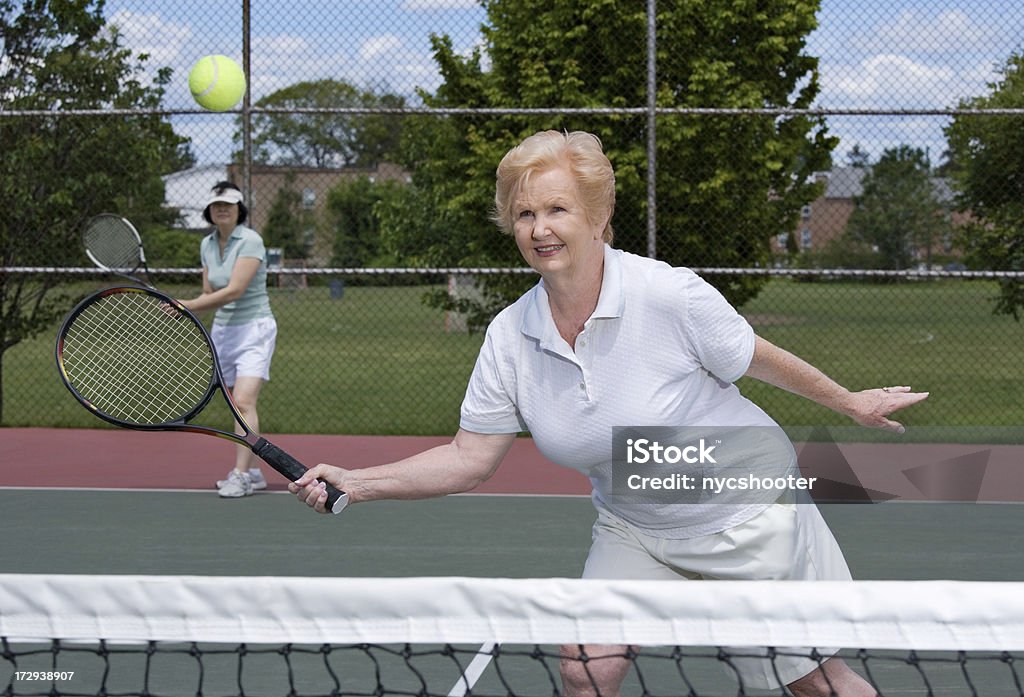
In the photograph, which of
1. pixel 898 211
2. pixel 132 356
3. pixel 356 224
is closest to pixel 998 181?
pixel 356 224

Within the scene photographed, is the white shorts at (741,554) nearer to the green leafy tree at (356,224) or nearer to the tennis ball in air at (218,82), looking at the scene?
the tennis ball in air at (218,82)

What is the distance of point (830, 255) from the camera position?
1789 centimetres

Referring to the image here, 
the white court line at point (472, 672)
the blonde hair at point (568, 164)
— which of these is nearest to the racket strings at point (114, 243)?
the white court line at point (472, 672)

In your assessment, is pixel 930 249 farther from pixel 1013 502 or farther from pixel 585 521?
pixel 585 521

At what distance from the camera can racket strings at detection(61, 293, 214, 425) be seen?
484cm

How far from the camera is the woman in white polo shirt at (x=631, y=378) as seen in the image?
2.49m

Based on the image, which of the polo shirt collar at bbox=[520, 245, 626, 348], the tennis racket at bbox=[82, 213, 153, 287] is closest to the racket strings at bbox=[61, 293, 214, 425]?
the tennis racket at bbox=[82, 213, 153, 287]

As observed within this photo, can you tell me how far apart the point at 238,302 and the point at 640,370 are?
4184mm

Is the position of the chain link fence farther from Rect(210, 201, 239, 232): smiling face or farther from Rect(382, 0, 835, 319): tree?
Rect(210, 201, 239, 232): smiling face

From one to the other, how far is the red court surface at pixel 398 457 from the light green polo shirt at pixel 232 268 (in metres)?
0.92

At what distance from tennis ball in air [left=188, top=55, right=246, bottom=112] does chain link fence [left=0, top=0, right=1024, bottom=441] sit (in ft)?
0.28

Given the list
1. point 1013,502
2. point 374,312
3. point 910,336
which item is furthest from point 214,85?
point 374,312

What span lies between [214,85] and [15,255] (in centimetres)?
181

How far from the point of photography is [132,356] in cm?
546
